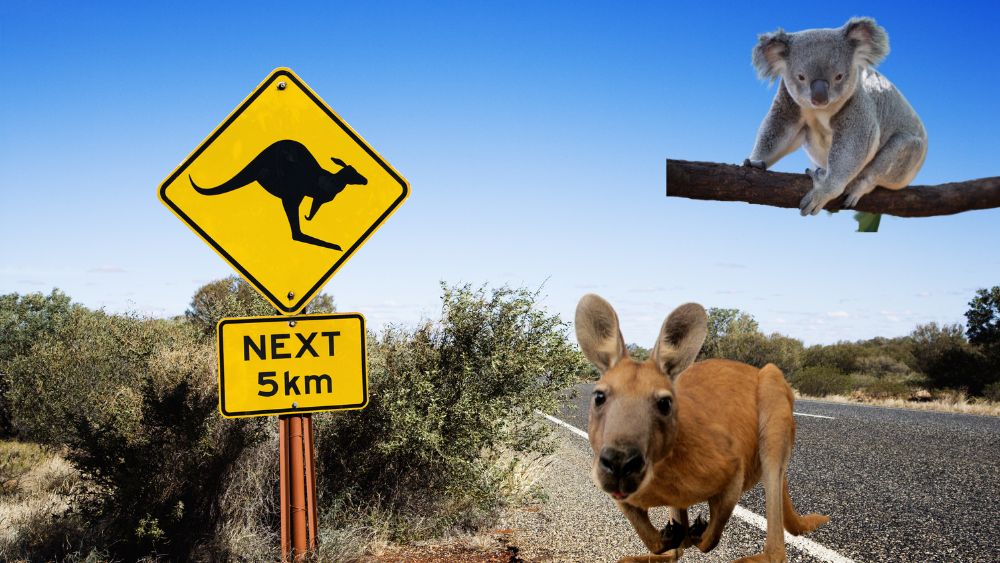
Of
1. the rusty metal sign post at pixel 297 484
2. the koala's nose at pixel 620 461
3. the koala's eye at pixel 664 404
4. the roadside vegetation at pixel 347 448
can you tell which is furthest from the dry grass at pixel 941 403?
the koala's nose at pixel 620 461

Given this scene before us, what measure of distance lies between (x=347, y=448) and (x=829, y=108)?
6971mm

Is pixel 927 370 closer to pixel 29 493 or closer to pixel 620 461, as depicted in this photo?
pixel 29 493

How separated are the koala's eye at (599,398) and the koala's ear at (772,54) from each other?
6.45ft

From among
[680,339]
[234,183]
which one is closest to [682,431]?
[680,339]

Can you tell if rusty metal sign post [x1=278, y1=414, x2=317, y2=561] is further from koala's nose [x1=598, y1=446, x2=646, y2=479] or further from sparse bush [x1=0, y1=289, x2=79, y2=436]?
sparse bush [x1=0, y1=289, x2=79, y2=436]

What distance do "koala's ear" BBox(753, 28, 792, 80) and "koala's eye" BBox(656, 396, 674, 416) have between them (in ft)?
6.32

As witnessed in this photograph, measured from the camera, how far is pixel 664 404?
4.42ft

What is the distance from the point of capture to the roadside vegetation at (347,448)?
8047 mm

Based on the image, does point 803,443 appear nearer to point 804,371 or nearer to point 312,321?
point 804,371

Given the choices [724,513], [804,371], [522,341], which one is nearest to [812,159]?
[724,513]

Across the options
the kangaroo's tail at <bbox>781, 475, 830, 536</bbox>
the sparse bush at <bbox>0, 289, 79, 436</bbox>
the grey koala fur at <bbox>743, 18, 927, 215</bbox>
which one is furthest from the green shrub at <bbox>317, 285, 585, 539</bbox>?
the sparse bush at <bbox>0, 289, 79, 436</bbox>

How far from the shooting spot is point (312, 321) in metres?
4.94

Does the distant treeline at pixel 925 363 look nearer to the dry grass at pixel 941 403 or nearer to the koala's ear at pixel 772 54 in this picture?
the dry grass at pixel 941 403

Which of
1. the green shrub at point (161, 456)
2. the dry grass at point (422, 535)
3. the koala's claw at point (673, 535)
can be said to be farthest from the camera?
the green shrub at point (161, 456)
